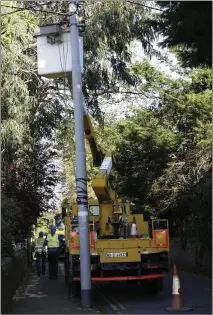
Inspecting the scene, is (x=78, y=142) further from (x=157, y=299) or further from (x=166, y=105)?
(x=166, y=105)

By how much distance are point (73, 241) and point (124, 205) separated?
120 inches

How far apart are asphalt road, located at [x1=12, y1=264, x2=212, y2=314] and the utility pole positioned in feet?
1.90

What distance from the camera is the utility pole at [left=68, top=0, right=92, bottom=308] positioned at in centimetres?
1112

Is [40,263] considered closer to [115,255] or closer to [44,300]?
[44,300]

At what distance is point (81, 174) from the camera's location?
11570 mm

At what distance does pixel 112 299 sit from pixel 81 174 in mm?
3285

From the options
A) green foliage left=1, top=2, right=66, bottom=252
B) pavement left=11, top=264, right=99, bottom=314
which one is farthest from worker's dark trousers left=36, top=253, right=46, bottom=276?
pavement left=11, top=264, right=99, bottom=314

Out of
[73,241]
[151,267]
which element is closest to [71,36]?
[73,241]

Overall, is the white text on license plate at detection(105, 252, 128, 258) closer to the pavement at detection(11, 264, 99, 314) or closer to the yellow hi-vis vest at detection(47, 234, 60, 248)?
the pavement at detection(11, 264, 99, 314)

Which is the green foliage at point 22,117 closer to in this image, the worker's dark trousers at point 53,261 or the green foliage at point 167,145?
the worker's dark trousers at point 53,261

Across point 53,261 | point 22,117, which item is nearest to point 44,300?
point 53,261

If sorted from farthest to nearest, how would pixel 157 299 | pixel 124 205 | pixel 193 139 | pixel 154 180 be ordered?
pixel 154 180
pixel 193 139
pixel 124 205
pixel 157 299

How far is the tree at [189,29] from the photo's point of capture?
720 centimetres

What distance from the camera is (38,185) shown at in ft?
76.6
